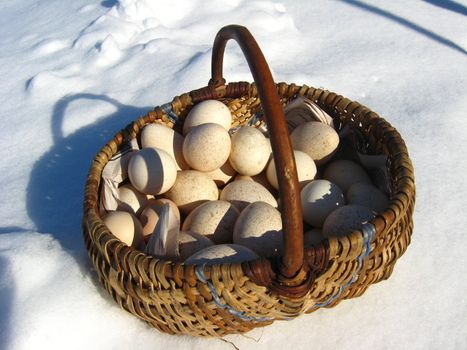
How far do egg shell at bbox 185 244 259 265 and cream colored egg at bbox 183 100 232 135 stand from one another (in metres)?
0.59

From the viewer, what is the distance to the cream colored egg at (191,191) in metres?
1.51

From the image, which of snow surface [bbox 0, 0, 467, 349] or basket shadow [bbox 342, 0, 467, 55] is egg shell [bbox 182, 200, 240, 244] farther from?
basket shadow [bbox 342, 0, 467, 55]

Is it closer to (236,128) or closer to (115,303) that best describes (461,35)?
(236,128)

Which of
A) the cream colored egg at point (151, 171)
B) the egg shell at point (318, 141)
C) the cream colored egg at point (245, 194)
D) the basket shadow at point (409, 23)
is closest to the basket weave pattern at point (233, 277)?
the cream colored egg at point (151, 171)

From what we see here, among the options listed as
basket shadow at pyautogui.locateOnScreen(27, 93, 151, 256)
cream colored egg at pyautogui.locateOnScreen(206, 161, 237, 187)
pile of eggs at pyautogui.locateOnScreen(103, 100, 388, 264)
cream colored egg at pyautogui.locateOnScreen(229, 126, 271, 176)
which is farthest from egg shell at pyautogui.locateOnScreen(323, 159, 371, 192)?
basket shadow at pyautogui.locateOnScreen(27, 93, 151, 256)

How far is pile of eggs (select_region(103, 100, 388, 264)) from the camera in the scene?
1258 millimetres

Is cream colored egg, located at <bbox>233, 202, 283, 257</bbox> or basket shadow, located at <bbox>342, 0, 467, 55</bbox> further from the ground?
cream colored egg, located at <bbox>233, 202, 283, 257</bbox>

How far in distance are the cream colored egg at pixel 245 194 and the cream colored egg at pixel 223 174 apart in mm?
131

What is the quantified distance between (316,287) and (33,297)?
A: 76 cm

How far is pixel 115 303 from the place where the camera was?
1.32 meters

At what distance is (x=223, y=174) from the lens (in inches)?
65.4

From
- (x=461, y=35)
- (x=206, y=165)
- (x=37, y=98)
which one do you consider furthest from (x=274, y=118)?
(x=461, y=35)

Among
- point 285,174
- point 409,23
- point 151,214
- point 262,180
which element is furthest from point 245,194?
point 409,23

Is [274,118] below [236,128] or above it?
above
